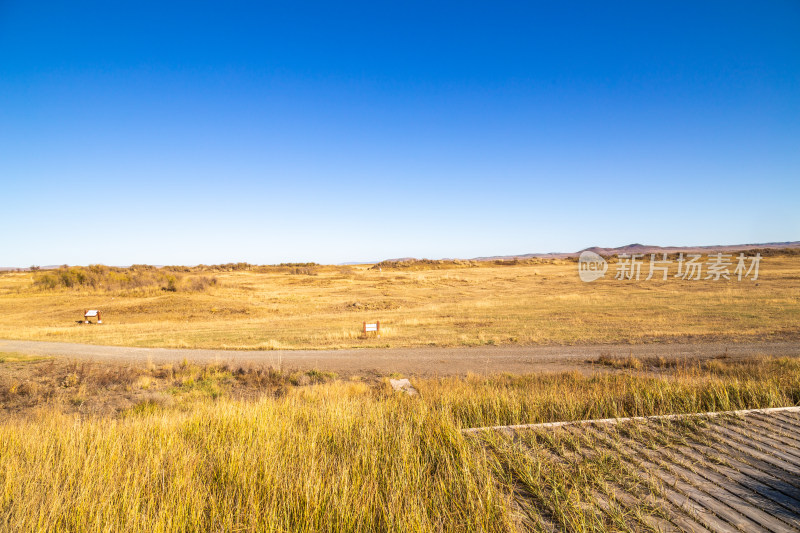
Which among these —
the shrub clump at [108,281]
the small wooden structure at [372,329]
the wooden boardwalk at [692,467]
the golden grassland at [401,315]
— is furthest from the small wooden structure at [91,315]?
the wooden boardwalk at [692,467]

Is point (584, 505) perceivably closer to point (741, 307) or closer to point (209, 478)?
point (209, 478)

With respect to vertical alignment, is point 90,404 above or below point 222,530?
below

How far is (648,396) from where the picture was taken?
667 centimetres

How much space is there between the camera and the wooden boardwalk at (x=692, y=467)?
3303mm

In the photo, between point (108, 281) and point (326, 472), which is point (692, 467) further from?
point (108, 281)

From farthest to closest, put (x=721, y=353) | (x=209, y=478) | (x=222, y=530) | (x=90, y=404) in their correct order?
(x=721, y=353) → (x=90, y=404) → (x=209, y=478) → (x=222, y=530)

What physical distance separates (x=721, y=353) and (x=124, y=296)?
170 ft

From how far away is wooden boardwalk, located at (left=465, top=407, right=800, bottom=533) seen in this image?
330 cm

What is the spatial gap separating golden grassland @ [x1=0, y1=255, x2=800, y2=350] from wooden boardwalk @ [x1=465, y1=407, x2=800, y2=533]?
1555 cm

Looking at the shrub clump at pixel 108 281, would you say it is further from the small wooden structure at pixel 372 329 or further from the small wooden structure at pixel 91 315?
the small wooden structure at pixel 372 329

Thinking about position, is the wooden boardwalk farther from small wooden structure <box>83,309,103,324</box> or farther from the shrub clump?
the shrub clump

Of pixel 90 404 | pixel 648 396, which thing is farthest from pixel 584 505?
pixel 90 404

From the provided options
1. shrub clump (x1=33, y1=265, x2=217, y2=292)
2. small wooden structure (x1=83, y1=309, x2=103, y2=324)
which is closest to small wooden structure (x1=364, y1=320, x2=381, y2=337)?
small wooden structure (x1=83, y1=309, x2=103, y2=324)

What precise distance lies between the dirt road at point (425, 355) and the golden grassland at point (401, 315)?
1.89 m
